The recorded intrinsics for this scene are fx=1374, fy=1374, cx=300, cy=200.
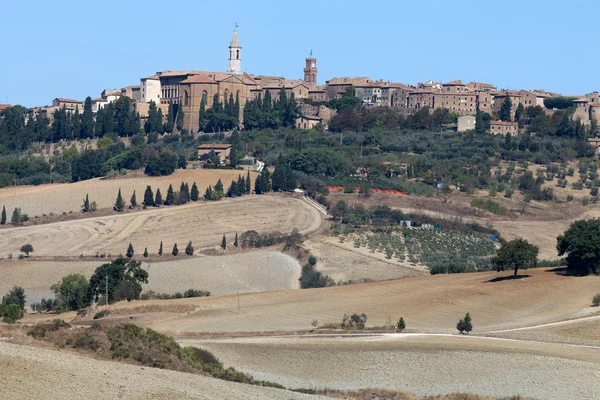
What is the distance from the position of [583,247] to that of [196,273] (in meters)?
25.7

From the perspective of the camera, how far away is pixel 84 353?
40.1 metres

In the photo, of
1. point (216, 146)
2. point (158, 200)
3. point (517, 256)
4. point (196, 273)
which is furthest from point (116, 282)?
point (216, 146)

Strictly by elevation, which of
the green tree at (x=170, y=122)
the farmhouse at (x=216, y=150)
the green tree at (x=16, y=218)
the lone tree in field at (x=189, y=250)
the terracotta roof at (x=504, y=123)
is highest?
the terracotta roof at (x=504, y=123)

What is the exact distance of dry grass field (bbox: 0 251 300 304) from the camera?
8069 centimetres

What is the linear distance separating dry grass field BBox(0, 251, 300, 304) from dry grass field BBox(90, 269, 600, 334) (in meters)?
8.11

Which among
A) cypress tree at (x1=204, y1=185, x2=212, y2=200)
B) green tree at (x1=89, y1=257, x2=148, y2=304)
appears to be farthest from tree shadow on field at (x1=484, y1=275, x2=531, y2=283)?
cypress tree at (x1=204, y1=185, x2=212, y2=200)

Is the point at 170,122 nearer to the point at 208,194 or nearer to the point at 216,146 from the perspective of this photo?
the point at 216,146

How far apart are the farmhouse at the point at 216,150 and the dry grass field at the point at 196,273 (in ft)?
113

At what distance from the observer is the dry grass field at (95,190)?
10856 centimetres

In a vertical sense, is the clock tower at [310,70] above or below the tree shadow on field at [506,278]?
above

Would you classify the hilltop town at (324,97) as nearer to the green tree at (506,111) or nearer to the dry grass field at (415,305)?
the green tree at (506,111)

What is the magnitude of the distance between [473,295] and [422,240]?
90.8 feet

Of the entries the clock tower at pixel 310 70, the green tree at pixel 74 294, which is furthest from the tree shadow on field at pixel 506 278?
the clock tower at pixel 310 70

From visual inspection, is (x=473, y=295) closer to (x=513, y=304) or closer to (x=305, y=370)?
(x=513, y=304)
